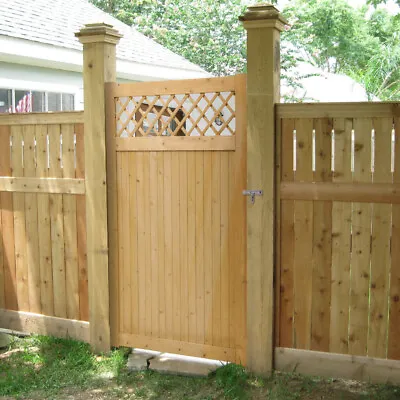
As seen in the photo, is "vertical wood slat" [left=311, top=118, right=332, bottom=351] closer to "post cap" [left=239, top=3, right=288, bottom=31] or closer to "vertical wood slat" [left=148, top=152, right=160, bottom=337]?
"post cap" [left=239, top=3, right=288, bottom=31]

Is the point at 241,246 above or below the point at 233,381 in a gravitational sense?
above

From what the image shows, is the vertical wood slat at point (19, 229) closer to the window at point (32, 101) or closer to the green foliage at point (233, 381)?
the green foliage at point (233, 381)

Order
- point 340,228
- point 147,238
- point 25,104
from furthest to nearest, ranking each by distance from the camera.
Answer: point 25,104
point 147,238
point 340,228

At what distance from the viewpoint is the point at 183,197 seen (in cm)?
412

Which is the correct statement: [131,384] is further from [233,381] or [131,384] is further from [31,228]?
[31,228]

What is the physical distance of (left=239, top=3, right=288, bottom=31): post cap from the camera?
368cm

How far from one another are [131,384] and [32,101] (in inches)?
165

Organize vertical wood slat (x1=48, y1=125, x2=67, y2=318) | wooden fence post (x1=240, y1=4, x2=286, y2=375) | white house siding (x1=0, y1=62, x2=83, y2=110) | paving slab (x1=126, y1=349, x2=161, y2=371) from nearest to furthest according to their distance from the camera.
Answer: wooden fence post (x1=240, y1=4, x2=286, y2=375)
paving slab (x1=126, y1=349, x2=161, y2=371)
vertical wood slat (x1=48, y1=125, x2=67, y2=318)
white house siding (x1=0, y1=62, x2=83, y2=110)

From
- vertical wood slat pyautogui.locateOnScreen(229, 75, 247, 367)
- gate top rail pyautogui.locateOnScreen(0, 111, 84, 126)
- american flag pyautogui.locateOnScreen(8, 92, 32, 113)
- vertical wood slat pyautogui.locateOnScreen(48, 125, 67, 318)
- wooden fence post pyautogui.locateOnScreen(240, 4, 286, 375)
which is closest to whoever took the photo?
wooden fence post pyautogui.locateOnScreen(240, 4, 286, 375)

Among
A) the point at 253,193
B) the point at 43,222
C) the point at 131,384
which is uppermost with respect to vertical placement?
the point at 253,193

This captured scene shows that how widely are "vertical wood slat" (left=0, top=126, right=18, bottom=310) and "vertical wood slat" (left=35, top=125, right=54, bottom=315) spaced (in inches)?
11.7

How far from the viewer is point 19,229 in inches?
189

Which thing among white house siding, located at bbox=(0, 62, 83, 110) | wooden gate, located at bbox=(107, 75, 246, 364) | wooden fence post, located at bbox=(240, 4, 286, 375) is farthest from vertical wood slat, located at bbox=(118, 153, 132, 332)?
white house siding, located at bbox=(0, 62, 83, 110)

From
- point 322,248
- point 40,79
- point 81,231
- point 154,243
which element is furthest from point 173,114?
point 40,79
